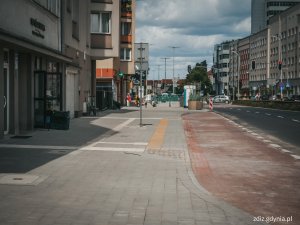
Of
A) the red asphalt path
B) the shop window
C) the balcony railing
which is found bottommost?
the red asphalt path

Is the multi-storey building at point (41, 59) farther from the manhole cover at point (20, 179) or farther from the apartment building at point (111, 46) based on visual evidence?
the manhole cover at point (20, 179)

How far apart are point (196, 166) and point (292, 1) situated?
486 ft

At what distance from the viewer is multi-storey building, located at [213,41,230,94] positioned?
17900 centimetres

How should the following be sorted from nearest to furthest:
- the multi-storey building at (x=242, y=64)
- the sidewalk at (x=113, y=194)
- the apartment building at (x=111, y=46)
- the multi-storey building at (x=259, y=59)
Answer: the sidewalk at (x=113, y=194), the apartment building at (x=111, y=46), the multi-storey building at (x=259, y=59), the multi-storey building at (x=242, y=64)

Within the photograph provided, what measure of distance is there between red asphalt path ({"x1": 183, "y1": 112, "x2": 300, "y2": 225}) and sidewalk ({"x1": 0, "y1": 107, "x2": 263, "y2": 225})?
0.34 m

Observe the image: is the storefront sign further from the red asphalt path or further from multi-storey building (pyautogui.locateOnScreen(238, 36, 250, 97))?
multi-storey building (pyautogui.locateOnScreen(238, 36, 250, 97))

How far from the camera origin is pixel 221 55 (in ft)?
602

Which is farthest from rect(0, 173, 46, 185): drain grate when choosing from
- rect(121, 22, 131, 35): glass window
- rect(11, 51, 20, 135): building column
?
rect(121, 22, 131, 35): glass window

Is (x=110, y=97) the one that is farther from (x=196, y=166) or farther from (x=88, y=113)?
(x=196, y=166)

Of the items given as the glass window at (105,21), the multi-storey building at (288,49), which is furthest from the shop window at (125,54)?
the multi-storey building at (288,49)

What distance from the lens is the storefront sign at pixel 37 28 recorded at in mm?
18869

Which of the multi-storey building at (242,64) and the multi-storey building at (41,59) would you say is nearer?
the multi-storey building at (41,59)

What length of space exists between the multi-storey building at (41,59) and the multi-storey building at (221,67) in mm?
146322

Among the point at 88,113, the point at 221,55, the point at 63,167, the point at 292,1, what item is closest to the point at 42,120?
the point at 63,167
